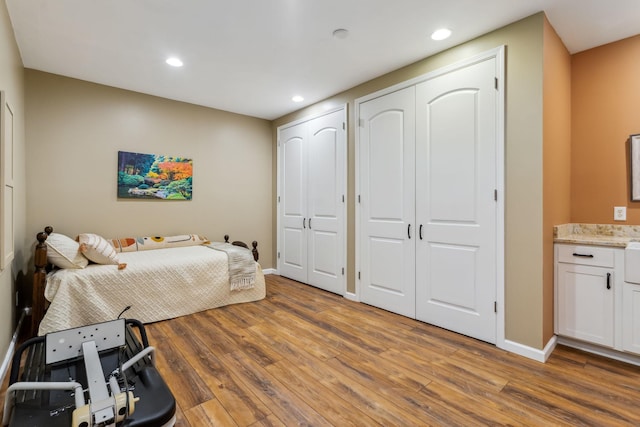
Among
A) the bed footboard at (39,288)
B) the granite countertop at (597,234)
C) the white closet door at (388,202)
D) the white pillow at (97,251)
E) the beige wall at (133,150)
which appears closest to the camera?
the granite countertop at (597,234)

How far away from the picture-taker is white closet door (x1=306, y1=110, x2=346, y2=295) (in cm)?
393

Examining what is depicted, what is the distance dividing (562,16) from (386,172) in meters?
1.81

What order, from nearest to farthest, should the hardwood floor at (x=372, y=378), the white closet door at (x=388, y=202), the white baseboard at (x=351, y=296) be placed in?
the hardwood floor at (x=372, y=378), the white closet door at (x=388, y=202), the white baseboard at (x=351, y=296)

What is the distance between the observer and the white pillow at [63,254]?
275cm

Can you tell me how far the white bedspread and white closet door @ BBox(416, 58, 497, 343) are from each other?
6.65ft

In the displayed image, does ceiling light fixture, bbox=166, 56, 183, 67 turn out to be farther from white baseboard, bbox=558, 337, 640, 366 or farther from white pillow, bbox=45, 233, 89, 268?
white baseboard, bbox=558, 337, 640, 366

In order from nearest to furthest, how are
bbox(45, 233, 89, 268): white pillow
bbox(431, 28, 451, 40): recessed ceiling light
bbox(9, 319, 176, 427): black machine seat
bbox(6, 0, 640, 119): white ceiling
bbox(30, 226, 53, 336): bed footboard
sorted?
bbox(9, 319, 176, 427): black machine seat
bbox(6, 0, 640, 119): white ceiling
bbox(431, 28, 451, 40): recessed ceiling light
bbox(30, 226, 53, 336): bed footboard
bbox(45, 233, 89, 268): white pillow

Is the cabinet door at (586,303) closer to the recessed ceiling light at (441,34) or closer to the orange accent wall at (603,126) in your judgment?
the orange accent wall at (603,126)

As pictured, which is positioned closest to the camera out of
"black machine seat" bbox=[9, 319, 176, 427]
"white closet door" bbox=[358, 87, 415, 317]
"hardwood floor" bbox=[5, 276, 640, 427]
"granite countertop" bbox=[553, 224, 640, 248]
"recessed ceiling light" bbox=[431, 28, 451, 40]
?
"black machine seat" bbox=[9, 319, 176, 427]

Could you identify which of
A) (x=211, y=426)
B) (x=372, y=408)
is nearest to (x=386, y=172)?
(x=372, y=408)

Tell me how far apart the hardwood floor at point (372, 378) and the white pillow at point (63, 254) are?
2.89 ft

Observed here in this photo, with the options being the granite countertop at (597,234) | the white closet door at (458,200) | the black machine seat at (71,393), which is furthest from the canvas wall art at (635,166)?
the black machine seat at (71,393)

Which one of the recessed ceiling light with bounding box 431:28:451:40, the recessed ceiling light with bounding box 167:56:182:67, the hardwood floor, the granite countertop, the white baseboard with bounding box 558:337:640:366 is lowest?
the hardwood floor

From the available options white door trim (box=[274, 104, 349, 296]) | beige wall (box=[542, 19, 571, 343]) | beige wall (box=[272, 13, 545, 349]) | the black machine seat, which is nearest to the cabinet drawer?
beige wall (box=[542, 19, 571, 343])
